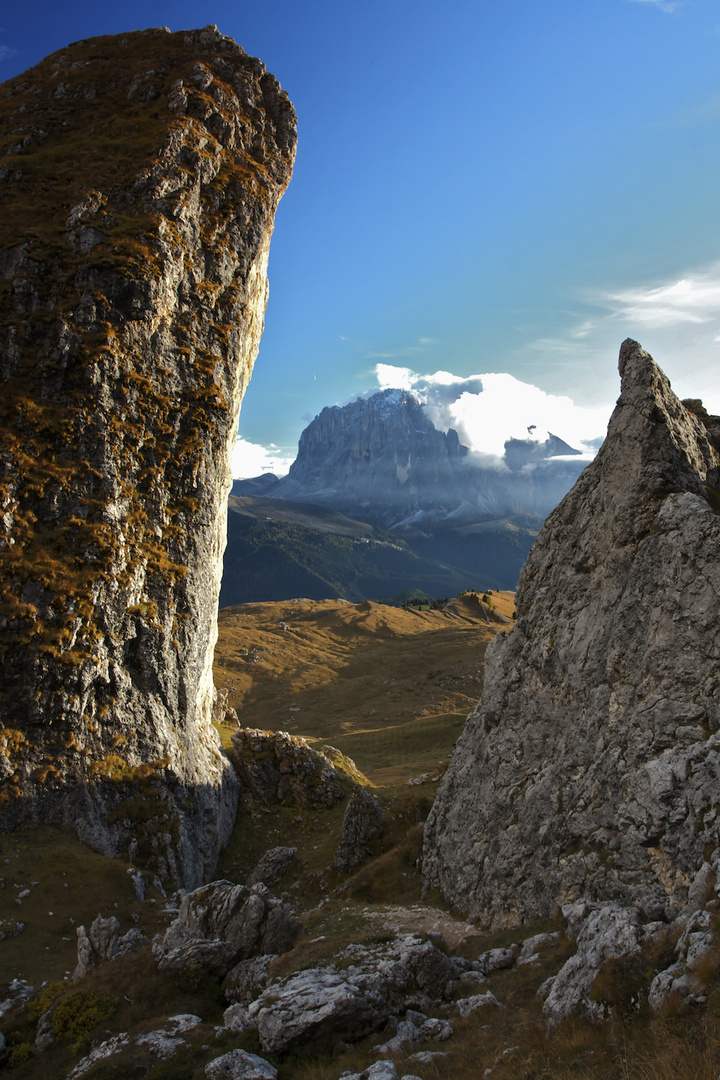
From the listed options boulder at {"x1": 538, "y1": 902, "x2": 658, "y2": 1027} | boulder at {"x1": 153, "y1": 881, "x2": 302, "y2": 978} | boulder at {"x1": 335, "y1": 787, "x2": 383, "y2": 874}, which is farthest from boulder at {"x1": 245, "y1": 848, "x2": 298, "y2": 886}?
boulder at {"x1": 538, "y1": 902, "x2": 658, "y2": 1027}

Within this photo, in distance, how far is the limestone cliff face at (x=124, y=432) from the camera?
3428cm

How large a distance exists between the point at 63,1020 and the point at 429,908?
15.8 meters

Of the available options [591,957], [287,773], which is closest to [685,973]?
[591,957]

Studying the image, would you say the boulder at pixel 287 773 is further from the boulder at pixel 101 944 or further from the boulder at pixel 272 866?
the boulder at pixel 101 944

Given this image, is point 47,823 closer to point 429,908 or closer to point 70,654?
point 70,654

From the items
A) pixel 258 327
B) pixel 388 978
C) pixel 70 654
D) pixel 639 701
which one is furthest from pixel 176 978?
pixel 258 327

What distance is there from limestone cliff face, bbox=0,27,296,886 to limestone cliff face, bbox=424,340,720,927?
2023 cm

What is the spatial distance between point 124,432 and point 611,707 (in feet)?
118

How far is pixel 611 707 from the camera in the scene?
21391 mm

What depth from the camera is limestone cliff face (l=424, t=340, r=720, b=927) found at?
56.5ft

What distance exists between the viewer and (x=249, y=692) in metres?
117

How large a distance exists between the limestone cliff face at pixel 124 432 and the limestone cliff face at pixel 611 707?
20.2m

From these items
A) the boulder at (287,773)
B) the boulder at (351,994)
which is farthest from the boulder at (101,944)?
the boulder at (287,773)

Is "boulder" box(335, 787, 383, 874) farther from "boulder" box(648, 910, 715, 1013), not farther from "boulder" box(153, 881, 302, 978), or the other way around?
"boulder" box(648, 910, 715, 1013)
